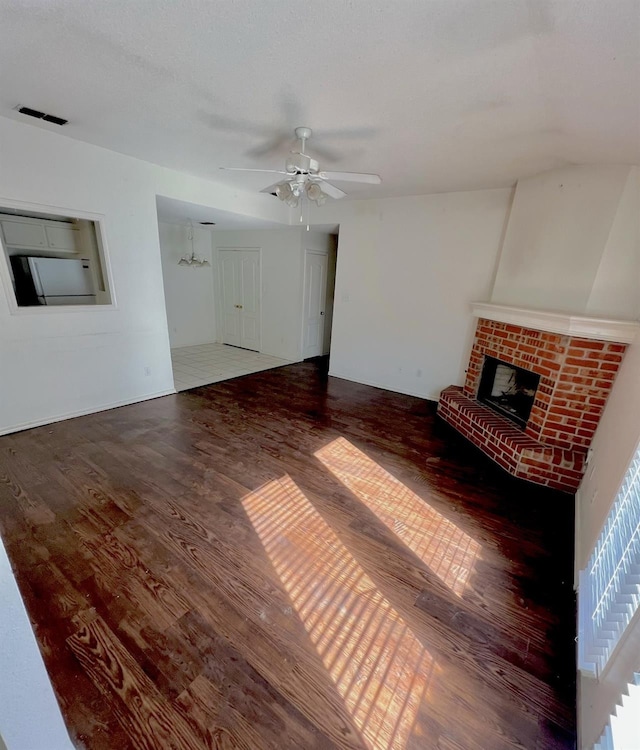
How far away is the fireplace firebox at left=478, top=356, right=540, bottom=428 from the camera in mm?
3246

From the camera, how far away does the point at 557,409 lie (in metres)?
2.68

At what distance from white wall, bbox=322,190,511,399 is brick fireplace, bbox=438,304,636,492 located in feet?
2.68

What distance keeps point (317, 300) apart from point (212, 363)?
2.22 meters

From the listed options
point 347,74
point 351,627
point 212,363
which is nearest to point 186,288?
point 212,363

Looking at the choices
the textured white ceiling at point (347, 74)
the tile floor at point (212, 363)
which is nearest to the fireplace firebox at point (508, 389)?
the textured white ceiling at point (347, 74)

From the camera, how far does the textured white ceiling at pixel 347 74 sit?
130 cm

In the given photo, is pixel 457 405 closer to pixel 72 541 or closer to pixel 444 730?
pixel 444 730

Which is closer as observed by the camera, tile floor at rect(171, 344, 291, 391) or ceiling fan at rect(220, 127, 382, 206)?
ceiling fan at rect(220, 127, 382, 206)

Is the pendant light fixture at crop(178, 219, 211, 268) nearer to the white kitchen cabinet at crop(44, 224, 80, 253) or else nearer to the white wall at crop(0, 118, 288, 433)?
the white wall at crop(0, 118, 288, 433)

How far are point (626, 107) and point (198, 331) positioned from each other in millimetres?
6687

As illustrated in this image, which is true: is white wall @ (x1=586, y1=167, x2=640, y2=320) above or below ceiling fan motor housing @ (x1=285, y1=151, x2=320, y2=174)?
below

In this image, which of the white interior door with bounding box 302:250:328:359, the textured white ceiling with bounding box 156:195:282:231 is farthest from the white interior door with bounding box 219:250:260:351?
the white interior door with bounding box 302:250:328:359

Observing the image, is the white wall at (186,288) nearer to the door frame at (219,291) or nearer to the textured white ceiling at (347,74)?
the door frame at (219,291)

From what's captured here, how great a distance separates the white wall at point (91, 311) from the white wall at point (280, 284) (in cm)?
147
